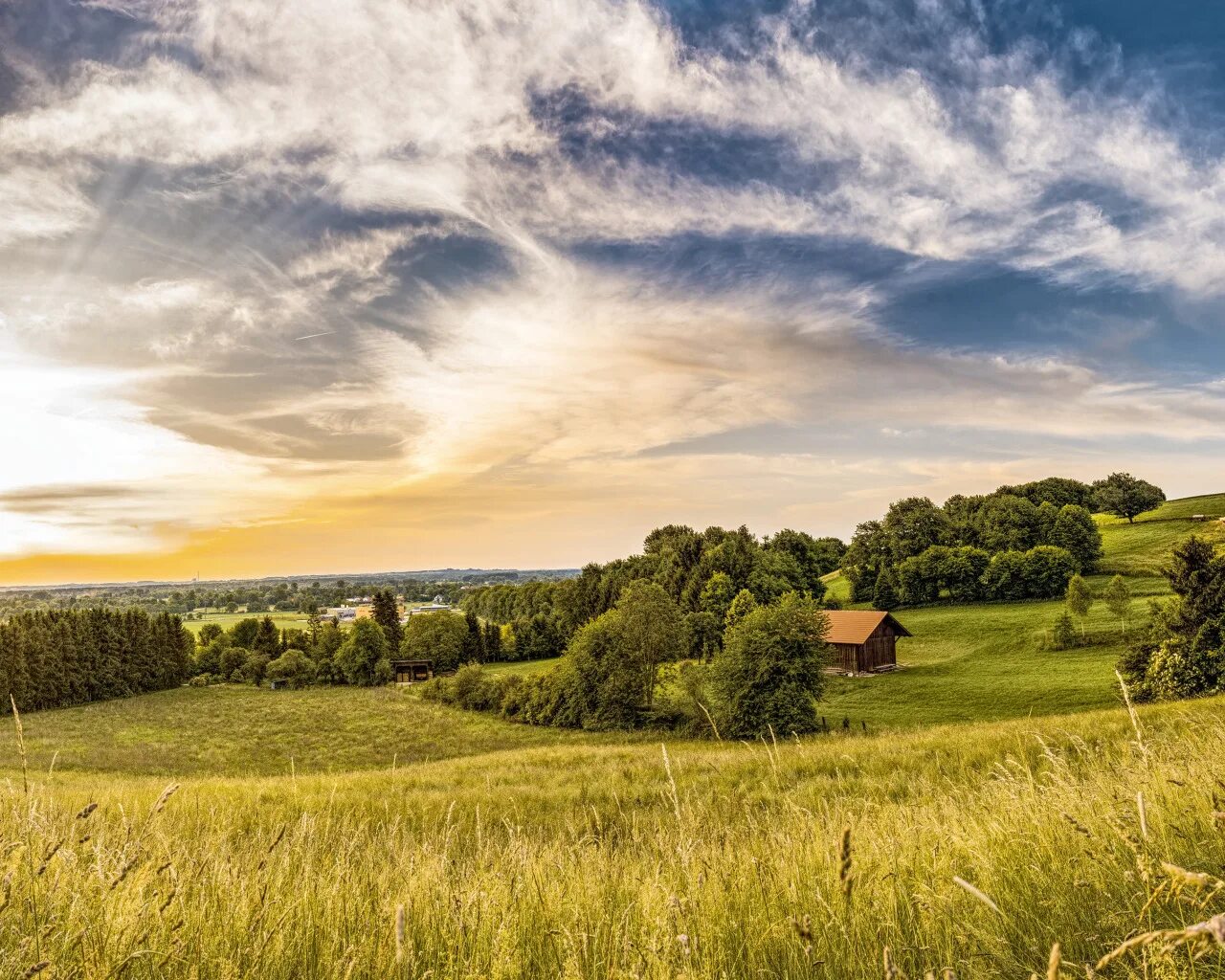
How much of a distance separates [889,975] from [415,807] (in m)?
11.1

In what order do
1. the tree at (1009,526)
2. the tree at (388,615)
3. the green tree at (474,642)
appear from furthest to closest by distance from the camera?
the tree at (388,615) → the green tree at (474,642) → the tree at (1009,526)

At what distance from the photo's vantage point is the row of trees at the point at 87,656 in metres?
70.6

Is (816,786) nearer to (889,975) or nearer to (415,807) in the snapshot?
(415,807)

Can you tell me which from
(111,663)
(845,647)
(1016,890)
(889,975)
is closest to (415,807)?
(1016,890)

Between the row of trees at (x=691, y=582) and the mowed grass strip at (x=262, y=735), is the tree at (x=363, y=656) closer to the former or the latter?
the mowed grass strip at (x=262, y=735)

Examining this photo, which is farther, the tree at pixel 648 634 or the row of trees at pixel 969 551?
the row of trees at pixel 969 551

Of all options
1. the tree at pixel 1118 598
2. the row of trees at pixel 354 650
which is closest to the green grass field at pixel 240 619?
the row of trees at pixel 354 650

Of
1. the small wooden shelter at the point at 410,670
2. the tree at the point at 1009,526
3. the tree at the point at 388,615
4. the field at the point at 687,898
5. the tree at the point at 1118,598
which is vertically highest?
the tree at the point at 1009,526

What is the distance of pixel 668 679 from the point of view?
50.0 m

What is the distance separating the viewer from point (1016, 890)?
3.35 metres

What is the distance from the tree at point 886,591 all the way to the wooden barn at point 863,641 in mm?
20200

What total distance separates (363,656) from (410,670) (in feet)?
22.6

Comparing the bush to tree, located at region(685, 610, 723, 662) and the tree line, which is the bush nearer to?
tree, located at region(685, 610, 723, 662)

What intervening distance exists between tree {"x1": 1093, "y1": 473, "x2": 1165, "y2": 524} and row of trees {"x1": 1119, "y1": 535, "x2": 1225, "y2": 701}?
270ft
